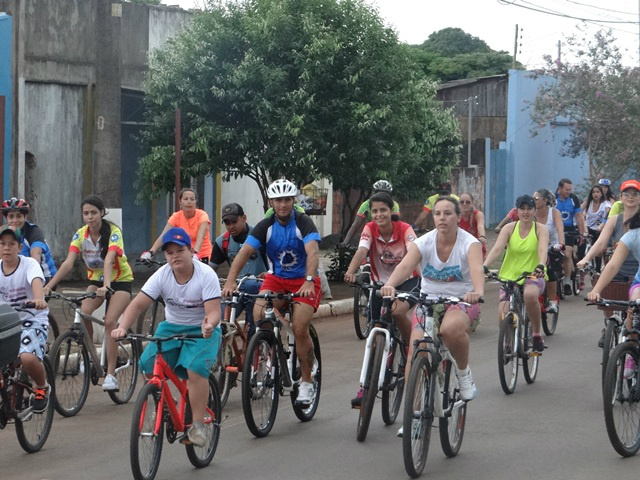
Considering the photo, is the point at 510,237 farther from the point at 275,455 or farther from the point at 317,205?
the point at 317,205

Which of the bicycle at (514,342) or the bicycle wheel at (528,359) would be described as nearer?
the bicycle at (514,342)

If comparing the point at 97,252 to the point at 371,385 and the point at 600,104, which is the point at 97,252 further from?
the point at 600,104

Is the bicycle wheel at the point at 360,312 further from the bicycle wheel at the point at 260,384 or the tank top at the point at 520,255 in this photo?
the bicycle wheel at the point at 260,384

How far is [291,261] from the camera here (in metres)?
9.70

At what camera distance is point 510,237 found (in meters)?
12.2

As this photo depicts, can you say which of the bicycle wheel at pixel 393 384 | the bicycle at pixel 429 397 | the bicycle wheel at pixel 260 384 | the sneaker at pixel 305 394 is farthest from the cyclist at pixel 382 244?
the bicycle at pixel 429 397

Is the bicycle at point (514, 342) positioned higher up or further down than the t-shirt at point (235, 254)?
further down

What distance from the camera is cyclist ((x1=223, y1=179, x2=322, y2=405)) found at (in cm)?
939

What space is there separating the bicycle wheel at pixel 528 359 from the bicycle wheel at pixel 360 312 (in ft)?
10.2

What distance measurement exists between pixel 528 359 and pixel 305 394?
9.91 feet

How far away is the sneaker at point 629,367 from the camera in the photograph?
8344mm

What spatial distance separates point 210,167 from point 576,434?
11.3 meters

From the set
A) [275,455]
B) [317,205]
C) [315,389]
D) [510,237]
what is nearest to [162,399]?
[275,455]

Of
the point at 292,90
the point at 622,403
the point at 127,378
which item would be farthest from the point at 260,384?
the point at 292,90
